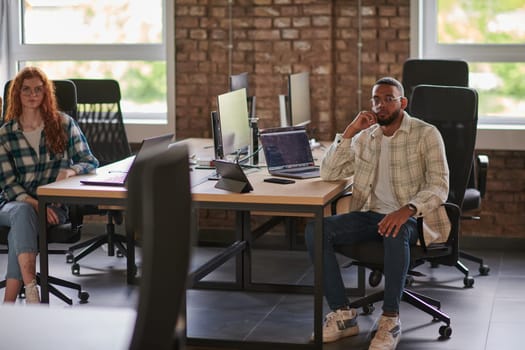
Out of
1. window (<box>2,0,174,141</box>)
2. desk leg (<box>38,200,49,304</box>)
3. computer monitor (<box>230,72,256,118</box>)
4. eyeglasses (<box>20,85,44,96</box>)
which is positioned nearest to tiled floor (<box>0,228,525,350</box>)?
desk leg (<box>38,200,49,304</box>)

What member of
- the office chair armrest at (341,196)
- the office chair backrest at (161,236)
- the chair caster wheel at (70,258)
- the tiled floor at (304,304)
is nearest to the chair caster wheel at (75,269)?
the tiled floor at (304,304)

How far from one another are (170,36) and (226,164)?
8.48 feet

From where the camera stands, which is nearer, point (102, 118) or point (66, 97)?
point (66, 97)

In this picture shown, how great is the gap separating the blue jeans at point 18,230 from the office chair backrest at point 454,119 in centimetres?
203

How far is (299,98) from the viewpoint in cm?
617

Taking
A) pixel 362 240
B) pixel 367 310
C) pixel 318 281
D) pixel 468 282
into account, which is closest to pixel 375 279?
pixel 468 282

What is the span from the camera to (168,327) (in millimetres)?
1681

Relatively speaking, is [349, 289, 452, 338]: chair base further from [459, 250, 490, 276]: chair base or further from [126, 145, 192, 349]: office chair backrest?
[126, 145, 192, 349]: office chair backrest

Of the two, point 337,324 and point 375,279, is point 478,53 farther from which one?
point 337,324

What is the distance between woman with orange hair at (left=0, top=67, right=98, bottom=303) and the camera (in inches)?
196

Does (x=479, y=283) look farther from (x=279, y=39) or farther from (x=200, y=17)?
(x=200, y=17)

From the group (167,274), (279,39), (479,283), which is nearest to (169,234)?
(167,274)

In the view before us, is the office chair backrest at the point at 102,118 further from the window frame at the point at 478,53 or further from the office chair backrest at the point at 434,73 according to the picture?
the window frame at the point at 478,53

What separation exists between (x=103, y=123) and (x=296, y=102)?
124 centimetres
